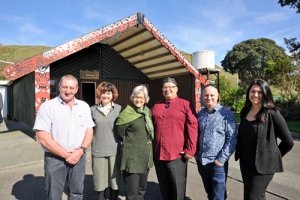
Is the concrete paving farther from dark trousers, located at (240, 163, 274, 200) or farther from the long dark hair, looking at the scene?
the long dark hair

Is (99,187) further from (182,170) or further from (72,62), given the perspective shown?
(72,62)

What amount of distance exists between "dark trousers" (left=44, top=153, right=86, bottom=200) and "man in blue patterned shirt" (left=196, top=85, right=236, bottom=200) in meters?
1.54

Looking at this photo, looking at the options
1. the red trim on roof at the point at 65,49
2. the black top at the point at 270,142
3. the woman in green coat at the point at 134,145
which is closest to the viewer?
the black top at the point at 270,142

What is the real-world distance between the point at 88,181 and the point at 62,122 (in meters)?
2.25

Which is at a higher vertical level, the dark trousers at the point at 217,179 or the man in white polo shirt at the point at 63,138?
the man in white polo shirt at the point at 63,138

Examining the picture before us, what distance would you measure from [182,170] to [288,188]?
8.09 ft

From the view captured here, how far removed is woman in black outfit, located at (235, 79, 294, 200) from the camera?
2338mm

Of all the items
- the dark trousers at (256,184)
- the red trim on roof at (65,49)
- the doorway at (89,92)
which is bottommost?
the dark trousers at (256,184)

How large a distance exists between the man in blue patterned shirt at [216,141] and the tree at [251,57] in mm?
33398

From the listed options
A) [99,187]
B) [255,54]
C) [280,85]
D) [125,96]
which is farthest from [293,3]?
[255,54]

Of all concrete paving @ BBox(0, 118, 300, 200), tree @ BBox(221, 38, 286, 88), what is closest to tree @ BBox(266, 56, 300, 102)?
concrete paving @ BBox(0, 118, 300, 200)

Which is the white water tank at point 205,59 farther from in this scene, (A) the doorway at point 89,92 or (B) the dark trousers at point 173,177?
(B) the dark trousers at point 173,177

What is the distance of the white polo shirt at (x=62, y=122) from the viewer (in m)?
2.50

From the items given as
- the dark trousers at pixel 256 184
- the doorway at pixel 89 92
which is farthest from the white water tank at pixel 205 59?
the dark trousers at pixel 256 184
